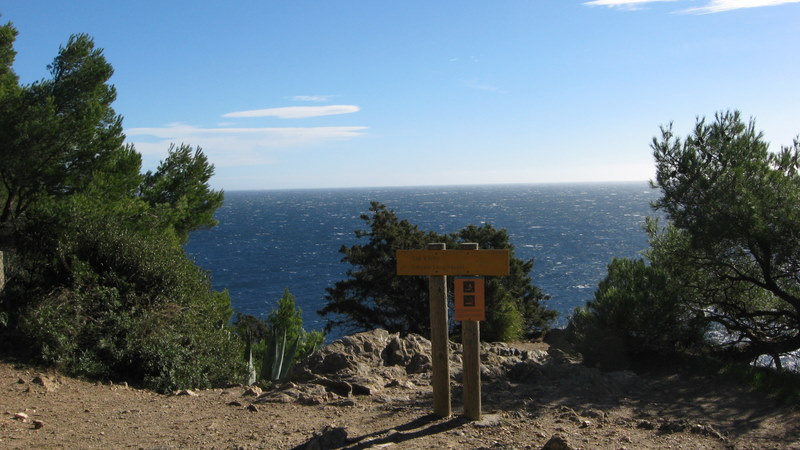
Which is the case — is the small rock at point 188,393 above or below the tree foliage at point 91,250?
below

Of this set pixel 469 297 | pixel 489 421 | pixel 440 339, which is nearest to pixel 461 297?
pixel 469 297

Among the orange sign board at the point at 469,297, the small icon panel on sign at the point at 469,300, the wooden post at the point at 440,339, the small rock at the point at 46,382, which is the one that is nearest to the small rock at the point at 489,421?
the wooden post at the point at 440,339

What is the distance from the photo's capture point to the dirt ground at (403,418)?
20.3 ft

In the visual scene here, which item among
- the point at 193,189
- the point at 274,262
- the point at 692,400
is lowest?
the point at 274,262

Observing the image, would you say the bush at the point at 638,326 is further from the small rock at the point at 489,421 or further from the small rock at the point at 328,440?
the small rock at the point at 328,440

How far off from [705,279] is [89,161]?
40.3ft

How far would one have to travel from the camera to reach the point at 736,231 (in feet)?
33.3

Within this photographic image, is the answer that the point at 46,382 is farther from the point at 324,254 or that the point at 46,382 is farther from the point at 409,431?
the point at 324,254

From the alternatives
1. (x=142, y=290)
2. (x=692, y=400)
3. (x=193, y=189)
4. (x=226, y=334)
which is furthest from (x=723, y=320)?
(x=193, y=189)

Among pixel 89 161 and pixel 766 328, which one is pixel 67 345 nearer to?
pixel 89 161

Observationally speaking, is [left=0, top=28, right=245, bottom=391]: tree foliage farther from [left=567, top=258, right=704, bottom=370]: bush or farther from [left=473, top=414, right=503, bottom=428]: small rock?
[left=567, top=258, right=704, bottom=370]: bush

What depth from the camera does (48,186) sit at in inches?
514

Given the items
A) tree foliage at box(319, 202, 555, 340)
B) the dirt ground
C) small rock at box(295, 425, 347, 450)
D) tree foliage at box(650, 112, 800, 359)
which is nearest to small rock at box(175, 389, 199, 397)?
the dirt ground

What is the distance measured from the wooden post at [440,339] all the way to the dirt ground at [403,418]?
257 mm
